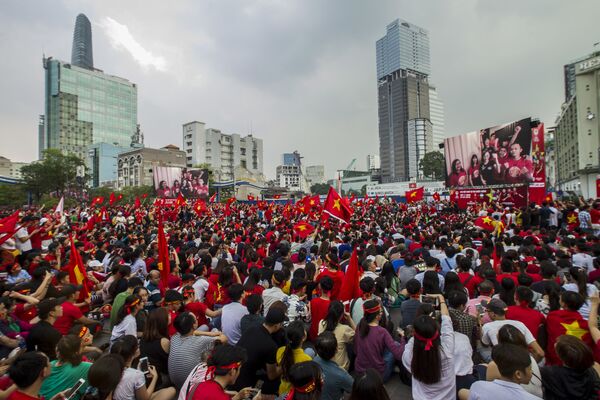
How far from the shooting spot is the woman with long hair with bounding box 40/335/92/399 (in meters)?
2.99

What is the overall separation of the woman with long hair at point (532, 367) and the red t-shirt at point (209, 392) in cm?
237

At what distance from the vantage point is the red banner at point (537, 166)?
19969 millimetres

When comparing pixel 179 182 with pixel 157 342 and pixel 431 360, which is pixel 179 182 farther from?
pixel 431 360

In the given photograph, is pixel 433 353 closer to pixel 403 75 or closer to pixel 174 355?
pixel 174 355

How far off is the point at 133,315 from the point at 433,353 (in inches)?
154

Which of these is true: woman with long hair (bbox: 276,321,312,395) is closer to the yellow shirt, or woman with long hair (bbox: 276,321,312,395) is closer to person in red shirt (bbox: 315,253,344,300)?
the yellow shirt

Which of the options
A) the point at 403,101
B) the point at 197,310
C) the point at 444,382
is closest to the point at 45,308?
the point at 197,310

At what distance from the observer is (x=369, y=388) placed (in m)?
2.19

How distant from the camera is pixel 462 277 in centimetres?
573

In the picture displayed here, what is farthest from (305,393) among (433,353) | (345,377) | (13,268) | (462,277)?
(13,268)

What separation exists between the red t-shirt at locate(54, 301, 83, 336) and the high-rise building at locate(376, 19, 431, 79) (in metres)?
153

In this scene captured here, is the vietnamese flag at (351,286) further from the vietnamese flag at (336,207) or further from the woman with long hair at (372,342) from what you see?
the vietnamese flag at (336,207)

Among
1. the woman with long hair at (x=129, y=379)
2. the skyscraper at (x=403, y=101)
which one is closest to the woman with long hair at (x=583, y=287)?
the woman with long hair at (x=129, y=379)

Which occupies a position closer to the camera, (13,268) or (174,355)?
(174,355)
